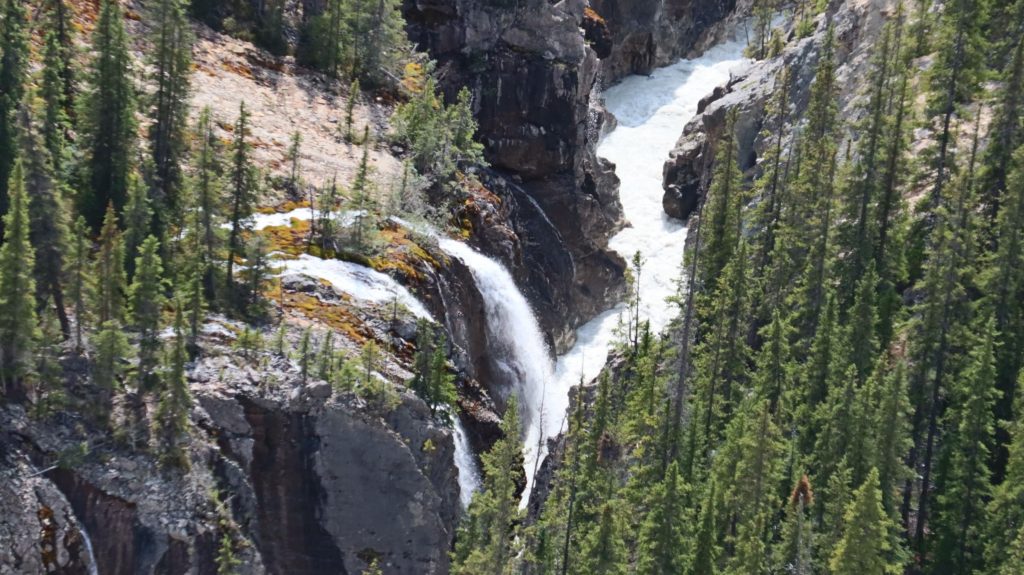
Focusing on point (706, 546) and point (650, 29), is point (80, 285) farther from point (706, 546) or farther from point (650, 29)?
point (650, 29)

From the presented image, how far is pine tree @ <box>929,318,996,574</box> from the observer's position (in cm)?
4381

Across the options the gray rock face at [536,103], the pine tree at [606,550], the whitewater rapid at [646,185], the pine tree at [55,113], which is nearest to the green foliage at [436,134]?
the gray rock face at [536,103]

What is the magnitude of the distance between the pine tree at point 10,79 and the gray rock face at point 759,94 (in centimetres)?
3935

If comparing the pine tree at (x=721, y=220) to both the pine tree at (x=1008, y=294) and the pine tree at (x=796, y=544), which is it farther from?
the pine tree at (x=796, y=544)

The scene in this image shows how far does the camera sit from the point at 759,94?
78500 millimetres

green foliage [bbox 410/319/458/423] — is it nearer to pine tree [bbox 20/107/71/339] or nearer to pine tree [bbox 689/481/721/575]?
→ pine tree [bbox 689/481/721/575]

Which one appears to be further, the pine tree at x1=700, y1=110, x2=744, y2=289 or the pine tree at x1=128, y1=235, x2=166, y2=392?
the pine tree at x1=700, y1=110, x2=744, y2=289

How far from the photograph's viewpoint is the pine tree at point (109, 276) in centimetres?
4300

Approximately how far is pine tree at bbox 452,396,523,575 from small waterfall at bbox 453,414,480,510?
11.1 ft

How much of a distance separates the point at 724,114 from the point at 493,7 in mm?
16750

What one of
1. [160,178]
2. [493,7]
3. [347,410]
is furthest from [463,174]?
[347,410]

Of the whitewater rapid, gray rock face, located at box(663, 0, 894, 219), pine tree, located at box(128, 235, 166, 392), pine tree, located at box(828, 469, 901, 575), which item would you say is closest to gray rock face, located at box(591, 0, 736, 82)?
the whitewater rapid

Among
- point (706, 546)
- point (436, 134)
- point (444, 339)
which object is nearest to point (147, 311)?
point (444, 339)

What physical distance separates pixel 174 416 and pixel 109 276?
5762 mm
